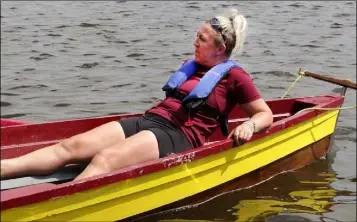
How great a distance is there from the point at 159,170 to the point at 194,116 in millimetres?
596

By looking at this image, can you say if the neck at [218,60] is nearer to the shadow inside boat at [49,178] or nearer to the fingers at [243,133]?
the fingers at [243,133]

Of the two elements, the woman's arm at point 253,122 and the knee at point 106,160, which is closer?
the knee at point 106,160

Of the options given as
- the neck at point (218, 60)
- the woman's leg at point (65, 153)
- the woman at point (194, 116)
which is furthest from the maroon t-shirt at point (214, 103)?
the woman's leg at point (65, 153)

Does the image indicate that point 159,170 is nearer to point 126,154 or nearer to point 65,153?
point 126,154

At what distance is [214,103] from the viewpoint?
4812 millimetres

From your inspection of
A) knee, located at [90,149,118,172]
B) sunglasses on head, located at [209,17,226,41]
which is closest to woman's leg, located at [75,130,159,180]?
knee, located at [90,149,118,172]

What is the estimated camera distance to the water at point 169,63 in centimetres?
541

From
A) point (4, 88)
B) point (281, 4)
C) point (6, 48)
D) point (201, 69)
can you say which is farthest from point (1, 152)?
point (281, 4)

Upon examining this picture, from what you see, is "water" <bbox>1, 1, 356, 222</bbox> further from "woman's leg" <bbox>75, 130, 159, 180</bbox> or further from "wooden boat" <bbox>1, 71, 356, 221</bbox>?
"woman's leg" <bbox>75, 130, 159, 180</bbox>

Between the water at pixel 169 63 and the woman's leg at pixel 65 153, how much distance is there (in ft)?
2.07

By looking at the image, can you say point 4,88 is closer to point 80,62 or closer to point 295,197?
point 80,62

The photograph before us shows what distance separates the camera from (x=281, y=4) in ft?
52.3

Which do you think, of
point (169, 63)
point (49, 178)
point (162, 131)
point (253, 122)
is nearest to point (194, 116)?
point (162, 131)

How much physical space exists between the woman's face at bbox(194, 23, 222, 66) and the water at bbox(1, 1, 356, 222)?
1081 millimetres
